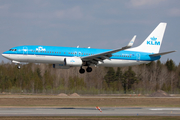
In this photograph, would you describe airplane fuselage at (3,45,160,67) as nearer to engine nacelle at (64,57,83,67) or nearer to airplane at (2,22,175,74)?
airplane at (2,22,175,74)

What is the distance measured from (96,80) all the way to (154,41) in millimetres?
45288

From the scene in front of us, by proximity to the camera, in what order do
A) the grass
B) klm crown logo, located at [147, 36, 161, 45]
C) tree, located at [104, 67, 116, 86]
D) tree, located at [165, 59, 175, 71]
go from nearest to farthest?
the grass < klm crown logo, located at [147, 36, 161, 45] < tree, located at [104, 67, 116, 86] < tree, located at [165, 59, 175, 71]

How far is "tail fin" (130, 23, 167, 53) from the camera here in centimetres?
5270

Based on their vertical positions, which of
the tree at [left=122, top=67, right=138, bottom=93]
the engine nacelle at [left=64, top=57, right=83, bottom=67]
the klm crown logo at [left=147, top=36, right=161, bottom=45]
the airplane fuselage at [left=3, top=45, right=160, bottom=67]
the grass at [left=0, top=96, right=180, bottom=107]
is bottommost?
the grass at [left=0, top=96, right=180, bottom=107]

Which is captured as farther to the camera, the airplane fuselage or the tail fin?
the tail fin

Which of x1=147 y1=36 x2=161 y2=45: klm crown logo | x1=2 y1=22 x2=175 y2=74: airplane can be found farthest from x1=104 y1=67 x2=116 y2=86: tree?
x1=2 y1=22 x2=175 y2=74: airplane

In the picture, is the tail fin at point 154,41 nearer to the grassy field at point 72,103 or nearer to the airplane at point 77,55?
the airplane at point 77,55

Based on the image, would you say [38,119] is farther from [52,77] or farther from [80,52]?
[52,77]

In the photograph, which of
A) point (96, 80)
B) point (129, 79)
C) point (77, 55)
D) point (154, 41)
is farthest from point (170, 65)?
point (77, 55)

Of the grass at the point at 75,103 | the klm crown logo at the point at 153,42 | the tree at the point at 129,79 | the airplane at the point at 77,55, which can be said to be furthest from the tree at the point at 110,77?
the grass at the point at 75,103

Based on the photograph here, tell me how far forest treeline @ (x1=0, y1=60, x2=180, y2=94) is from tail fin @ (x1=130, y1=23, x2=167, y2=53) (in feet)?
78.1

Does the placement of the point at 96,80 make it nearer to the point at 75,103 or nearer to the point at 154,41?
the point at 154,41

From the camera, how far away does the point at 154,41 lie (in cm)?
5434

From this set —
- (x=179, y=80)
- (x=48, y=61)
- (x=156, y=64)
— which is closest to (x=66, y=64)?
(x=48, y=61)
